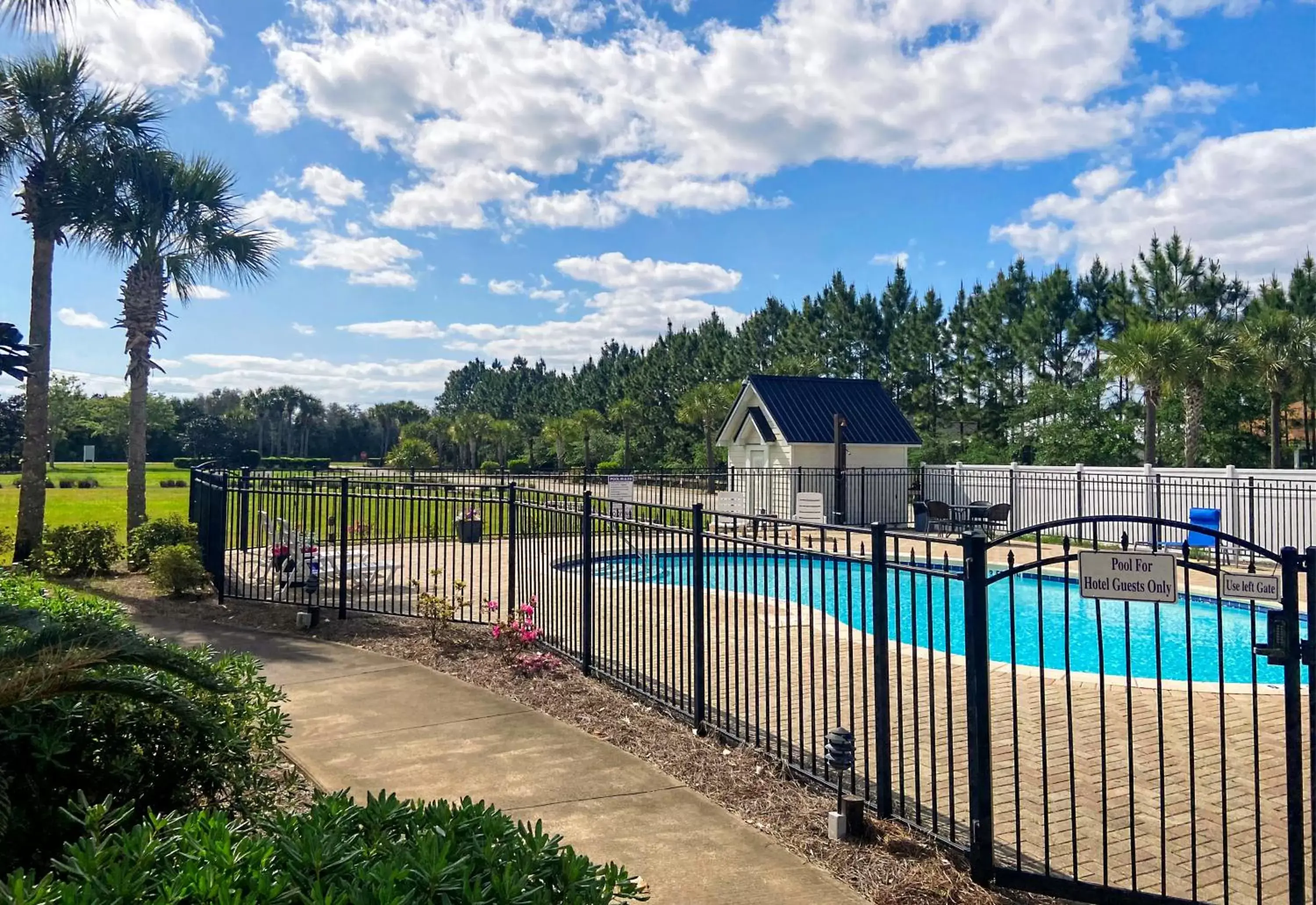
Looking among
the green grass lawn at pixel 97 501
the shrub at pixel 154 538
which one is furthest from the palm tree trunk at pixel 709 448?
the shrub at pixel 154 538

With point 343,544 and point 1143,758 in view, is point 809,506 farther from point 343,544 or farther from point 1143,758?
point 1143,758

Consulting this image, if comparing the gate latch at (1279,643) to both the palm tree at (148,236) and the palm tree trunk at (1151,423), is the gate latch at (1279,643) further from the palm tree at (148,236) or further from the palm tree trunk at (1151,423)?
the palm tree trunk at (1151,423)

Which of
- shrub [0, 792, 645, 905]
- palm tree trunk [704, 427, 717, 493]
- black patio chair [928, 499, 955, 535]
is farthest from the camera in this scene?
palm tree trunk [704, 427, 717, 493]

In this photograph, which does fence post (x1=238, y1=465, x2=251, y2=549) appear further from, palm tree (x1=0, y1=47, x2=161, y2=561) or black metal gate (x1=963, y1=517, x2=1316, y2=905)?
black metal gate (x1=963, y1=517, x2=1316, y2=905)

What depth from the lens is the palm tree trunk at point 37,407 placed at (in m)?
12.9

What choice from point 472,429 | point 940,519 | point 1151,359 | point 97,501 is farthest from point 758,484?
point 472,429

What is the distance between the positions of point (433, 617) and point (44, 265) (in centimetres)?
993

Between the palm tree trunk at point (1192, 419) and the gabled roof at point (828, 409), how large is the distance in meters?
8.43

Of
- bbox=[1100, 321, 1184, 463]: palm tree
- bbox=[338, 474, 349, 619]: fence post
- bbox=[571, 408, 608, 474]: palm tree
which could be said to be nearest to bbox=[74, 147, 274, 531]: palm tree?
bbox=[338, 474, 349, 619]: fence post

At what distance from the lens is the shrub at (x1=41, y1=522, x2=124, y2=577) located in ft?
40.1

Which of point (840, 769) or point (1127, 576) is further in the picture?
point (840, 769)

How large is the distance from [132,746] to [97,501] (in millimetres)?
30158

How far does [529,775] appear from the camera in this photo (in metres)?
5.00

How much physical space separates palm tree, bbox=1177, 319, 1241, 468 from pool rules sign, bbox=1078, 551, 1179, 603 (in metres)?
26.3
